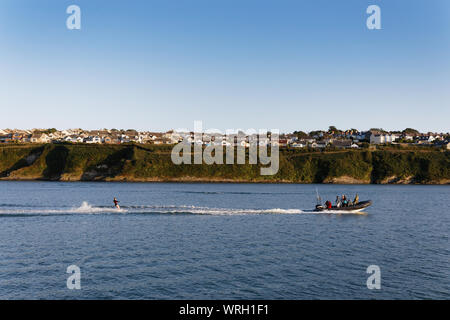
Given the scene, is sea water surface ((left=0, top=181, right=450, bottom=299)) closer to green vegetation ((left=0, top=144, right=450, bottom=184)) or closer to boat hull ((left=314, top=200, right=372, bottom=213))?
boat hull ((left=314, top=200, right=372, bottom=213))

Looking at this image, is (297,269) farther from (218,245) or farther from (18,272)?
(18,272)

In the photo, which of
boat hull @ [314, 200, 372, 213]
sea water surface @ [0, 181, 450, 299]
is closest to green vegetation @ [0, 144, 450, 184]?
boat hull @ [314, 200, 372, 213]

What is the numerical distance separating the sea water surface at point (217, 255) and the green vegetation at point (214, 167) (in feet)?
320

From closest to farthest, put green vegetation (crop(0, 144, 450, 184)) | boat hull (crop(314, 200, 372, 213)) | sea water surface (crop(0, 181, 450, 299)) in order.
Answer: sea water surface (crop(0, 181, 450, 299)), boat hull (crop(314, 200, 372, 213)), green vegetation (crop(0, 144, 450, 184))

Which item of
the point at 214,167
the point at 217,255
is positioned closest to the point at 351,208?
the point at 217,255

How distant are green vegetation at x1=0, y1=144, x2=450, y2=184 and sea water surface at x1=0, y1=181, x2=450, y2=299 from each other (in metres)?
97.4

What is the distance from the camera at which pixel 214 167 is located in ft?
519

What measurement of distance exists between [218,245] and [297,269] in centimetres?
989

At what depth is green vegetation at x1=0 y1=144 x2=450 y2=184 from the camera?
496ft

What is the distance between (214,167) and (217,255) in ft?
414

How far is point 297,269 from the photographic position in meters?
28.4

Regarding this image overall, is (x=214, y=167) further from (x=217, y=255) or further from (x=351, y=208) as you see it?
(x=217, y=255)

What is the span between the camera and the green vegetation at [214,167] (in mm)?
151125

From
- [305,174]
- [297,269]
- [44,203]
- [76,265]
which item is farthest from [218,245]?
[305,174]
